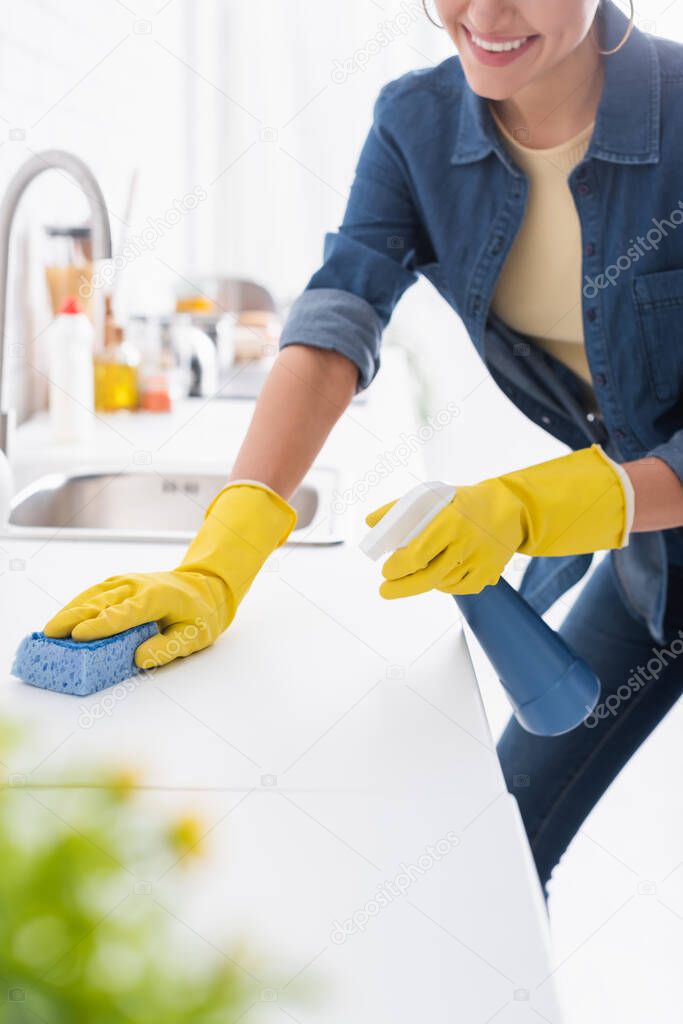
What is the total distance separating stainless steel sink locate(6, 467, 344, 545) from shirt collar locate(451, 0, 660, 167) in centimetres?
61

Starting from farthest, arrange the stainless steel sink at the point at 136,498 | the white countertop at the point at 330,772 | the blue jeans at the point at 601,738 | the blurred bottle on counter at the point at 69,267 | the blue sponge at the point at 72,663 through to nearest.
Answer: the blurred bottle on counter at the point at 69,267 < the stainless steel sink at the point at 136,498 < the blue jeans at the point at 601,738 < the blue sponge at the point at 72,663 < the white countertop at the point at 330,772

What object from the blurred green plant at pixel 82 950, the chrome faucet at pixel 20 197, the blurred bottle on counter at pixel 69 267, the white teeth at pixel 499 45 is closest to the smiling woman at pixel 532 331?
the white teeth at pixel 499 45

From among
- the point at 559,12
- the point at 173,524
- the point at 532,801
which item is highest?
the point at 559,12

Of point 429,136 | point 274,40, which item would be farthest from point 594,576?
point 274,40

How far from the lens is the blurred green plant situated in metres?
0.26

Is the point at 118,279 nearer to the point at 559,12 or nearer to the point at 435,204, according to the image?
the point at 435,204

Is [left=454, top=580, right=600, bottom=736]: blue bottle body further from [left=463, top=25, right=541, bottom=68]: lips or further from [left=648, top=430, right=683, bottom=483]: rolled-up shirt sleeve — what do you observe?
[left=463, top=25, right=541, bottom=68]: lips

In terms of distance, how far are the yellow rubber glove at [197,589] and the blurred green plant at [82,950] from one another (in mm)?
605

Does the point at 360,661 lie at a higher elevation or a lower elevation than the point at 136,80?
lower

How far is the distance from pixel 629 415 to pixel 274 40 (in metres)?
2.68

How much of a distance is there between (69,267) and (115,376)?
0.22 metres

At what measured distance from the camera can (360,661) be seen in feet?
3.07

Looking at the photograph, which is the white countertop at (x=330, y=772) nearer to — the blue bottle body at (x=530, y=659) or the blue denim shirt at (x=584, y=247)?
the blue bottle body at (x=530, y=659)

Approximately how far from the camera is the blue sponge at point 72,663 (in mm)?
834
